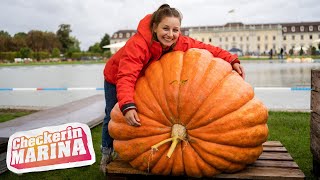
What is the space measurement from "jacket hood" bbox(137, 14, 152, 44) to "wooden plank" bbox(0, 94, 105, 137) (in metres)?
2.08

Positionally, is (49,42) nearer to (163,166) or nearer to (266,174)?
(163,166)

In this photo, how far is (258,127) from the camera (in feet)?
8.49

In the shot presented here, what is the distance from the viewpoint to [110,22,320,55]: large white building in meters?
119

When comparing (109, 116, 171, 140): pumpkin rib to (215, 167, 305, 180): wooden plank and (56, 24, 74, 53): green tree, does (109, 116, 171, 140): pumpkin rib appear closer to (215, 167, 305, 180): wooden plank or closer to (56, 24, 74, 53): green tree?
(215, 167, 305, 180): wooden plank

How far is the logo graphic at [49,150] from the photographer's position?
3.68 metres

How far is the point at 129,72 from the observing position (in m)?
2.69

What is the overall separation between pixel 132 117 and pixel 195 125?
0.41 meters

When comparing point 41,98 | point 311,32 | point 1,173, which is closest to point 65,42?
point 311,32

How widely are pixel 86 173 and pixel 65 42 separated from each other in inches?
3698

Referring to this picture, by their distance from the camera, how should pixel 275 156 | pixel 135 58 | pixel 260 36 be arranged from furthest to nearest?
1. pixel 260 36
2. pixel 275 156
3. pixel 135 58

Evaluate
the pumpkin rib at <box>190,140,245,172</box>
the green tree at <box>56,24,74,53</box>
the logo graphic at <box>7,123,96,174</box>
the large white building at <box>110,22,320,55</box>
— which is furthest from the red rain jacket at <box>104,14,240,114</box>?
the large white building at <box>110,22,320,55</box>

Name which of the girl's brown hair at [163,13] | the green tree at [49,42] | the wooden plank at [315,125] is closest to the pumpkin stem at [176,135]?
the girl's brown hair at [163,13]

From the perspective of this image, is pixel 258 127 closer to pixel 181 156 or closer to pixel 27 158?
pixel 181 156

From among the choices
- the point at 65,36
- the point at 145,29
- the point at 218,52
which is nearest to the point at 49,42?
the point at 65,36
